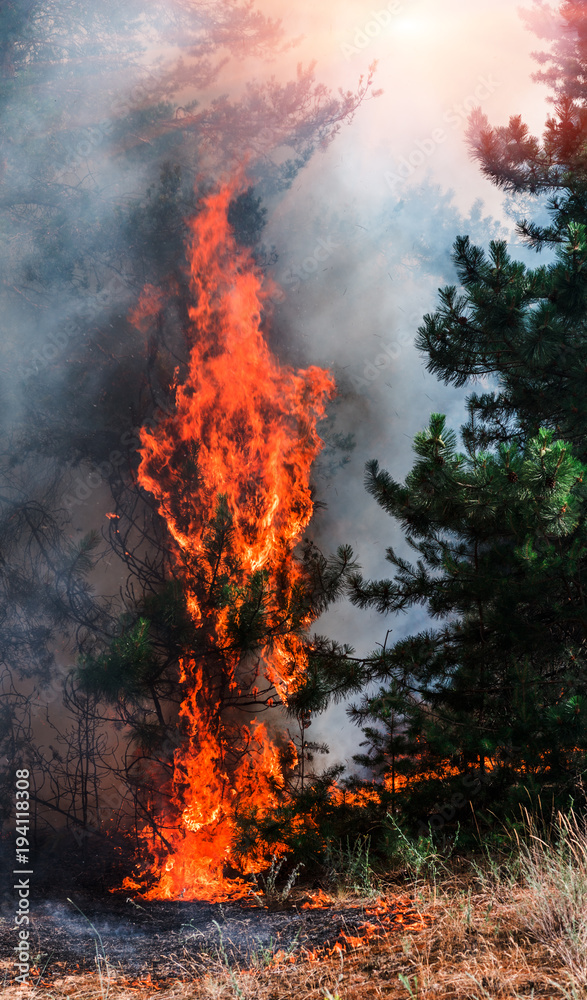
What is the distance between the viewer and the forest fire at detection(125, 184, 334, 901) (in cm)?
538

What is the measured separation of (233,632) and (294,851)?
151cm

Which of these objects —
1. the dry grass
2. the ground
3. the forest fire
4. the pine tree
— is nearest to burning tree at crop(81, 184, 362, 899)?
the forest fire

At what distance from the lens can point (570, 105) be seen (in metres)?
4.17

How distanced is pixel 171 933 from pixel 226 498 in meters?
3.38

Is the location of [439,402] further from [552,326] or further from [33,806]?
[33,806]

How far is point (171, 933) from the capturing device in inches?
125

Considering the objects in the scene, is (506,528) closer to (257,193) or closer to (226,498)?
(226,498)

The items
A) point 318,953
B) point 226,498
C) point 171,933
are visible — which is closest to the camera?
point 318,953

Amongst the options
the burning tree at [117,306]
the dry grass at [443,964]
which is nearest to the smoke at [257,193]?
the burning tree at [117,306]

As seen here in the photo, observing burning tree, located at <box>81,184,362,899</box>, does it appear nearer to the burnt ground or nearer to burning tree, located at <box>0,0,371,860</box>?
burning tree, located at <box>0,0,371,860</box>

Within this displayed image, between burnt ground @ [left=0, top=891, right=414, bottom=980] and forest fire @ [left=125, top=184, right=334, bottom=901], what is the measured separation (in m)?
1.53

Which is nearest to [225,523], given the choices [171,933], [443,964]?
[171,933]

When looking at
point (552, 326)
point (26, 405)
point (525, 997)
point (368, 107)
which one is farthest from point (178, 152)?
point (525, 997)

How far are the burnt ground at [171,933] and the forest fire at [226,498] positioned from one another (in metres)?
1.53
